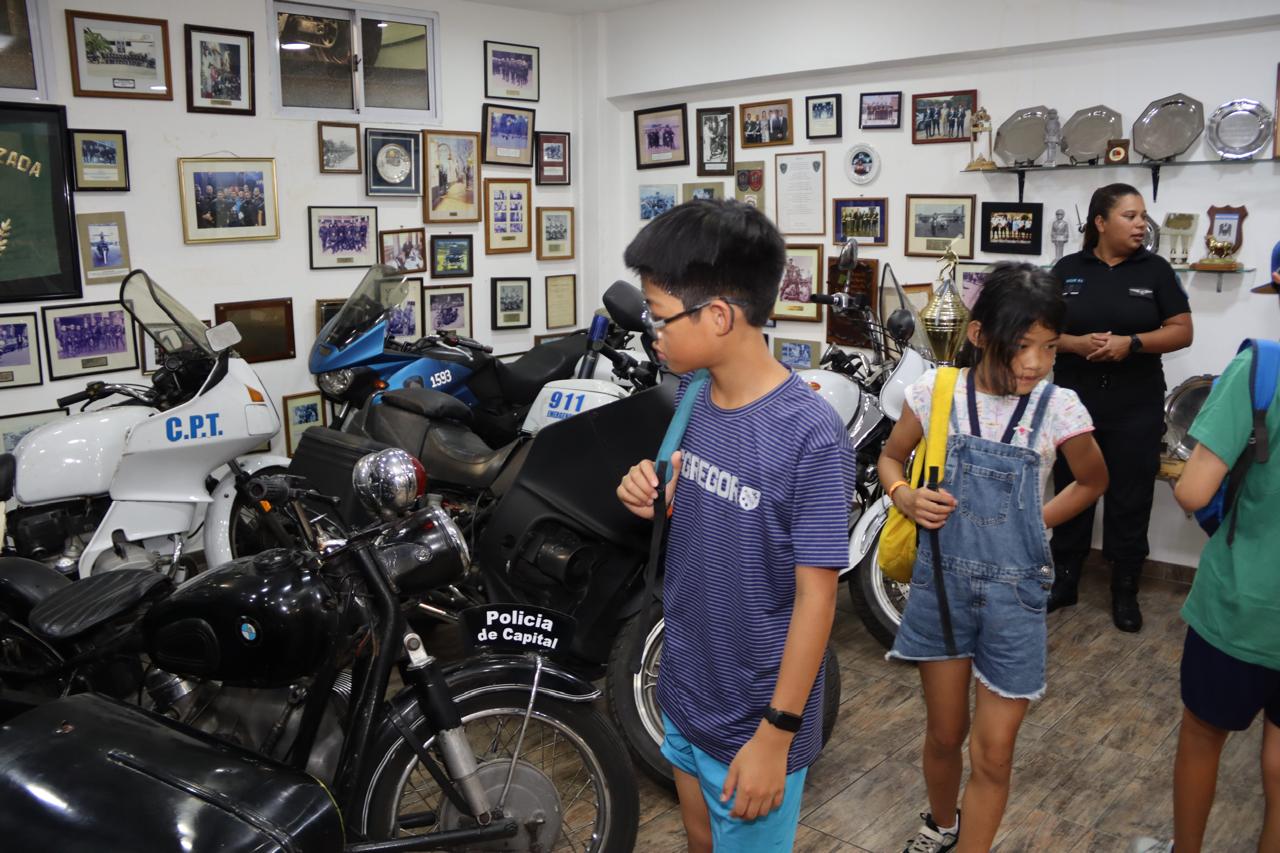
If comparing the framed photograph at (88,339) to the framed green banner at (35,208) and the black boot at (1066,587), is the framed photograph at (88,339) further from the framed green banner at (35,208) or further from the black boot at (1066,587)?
the black boot at (1066,587)

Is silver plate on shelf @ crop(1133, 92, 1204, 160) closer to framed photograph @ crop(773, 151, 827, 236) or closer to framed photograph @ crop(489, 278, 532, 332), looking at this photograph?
framed photograph @ crop(773, 151, 827, 236)

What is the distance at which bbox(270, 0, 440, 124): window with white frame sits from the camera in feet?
15.8

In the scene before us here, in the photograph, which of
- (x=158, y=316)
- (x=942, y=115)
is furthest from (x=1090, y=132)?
(x=158, y=316)

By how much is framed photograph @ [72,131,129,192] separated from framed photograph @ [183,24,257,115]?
1.17 feet

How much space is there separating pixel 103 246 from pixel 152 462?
140cm

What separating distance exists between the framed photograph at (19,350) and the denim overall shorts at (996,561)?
375cm

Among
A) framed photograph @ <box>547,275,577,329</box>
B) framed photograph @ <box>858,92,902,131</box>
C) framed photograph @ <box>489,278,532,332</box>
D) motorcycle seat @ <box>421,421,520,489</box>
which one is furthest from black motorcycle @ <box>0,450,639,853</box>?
framed photograph @ <box>547,275,577,329</box>

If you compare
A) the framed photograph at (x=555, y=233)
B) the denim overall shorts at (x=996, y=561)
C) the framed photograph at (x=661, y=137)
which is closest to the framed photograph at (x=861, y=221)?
the framed photograph at (x=661, y=137)

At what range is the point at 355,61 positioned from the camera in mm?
5031

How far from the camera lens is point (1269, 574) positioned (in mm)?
1784

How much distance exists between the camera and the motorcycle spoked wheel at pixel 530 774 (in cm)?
197

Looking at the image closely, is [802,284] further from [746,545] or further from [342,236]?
[746,545]

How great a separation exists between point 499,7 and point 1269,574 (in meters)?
4.88

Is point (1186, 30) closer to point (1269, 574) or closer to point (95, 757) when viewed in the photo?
point (1269, 574)
